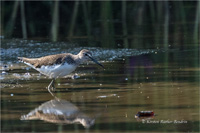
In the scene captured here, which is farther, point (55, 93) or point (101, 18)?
point (101, 18)

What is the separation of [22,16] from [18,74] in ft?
29.9

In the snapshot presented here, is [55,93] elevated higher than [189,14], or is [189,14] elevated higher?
[189,14]

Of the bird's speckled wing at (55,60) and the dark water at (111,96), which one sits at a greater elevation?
the bird's speckled wing at (55,60)

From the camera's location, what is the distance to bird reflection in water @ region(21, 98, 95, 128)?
28.1 feet

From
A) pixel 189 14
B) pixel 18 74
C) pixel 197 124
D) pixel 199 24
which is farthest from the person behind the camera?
pixel 189 14

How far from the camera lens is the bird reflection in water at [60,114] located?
856cm

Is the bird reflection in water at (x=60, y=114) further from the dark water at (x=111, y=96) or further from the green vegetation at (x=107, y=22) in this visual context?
the green vegetation at (x=107, y=22)

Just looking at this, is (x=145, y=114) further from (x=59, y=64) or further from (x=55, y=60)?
(x=55, y=60)

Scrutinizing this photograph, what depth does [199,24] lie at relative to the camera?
18.4 m

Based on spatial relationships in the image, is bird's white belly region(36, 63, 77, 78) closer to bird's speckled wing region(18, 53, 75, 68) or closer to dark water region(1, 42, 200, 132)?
bird's speckled wing region(18, 53, 75, 68)

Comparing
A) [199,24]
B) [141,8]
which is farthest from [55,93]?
[141,8]

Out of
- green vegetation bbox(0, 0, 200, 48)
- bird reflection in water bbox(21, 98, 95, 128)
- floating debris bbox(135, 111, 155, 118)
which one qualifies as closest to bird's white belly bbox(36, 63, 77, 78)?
bird reflection in water bbox(21, 98, 95, 128)

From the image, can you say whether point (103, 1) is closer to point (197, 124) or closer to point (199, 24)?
point (199, 24)

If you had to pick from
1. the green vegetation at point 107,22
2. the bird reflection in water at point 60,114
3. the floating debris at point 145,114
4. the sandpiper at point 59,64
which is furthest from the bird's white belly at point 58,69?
the green vegetation at point 107,22
